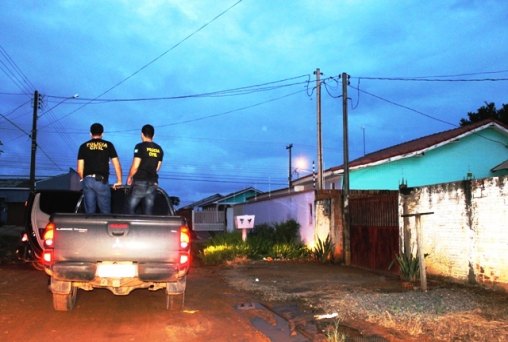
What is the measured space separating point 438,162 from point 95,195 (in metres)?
17.9

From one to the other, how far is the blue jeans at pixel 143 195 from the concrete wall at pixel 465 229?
231 inches

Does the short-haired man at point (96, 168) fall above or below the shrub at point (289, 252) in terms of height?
above

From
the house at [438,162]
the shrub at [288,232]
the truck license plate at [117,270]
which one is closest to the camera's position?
the truck license plate at [117,270]

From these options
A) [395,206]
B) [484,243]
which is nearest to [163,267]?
[484,243]

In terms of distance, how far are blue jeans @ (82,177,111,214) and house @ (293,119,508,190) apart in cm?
1513

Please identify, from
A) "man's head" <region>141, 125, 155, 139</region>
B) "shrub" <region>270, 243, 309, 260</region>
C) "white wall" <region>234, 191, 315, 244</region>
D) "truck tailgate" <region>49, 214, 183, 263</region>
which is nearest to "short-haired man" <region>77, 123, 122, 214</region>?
"man's head" <region>141, 125, 155, 139</region>

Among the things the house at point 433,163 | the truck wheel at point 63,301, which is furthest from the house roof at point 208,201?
the truck wheel at point 63,301

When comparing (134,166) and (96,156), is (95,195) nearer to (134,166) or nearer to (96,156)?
(96,156)

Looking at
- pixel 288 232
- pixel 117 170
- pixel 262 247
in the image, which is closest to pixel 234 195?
pixel 288 232

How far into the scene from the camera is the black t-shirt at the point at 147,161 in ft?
26.5

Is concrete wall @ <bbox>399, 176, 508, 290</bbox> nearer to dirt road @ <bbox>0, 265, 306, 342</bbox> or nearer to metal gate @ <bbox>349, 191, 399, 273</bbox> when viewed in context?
metal gate @ <bbox>349, 191, 399, 273</bbox>

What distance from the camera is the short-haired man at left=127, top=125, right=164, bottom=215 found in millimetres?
8066

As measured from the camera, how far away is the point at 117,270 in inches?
262

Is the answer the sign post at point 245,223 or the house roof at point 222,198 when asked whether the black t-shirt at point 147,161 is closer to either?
the sign post at point 245,223
